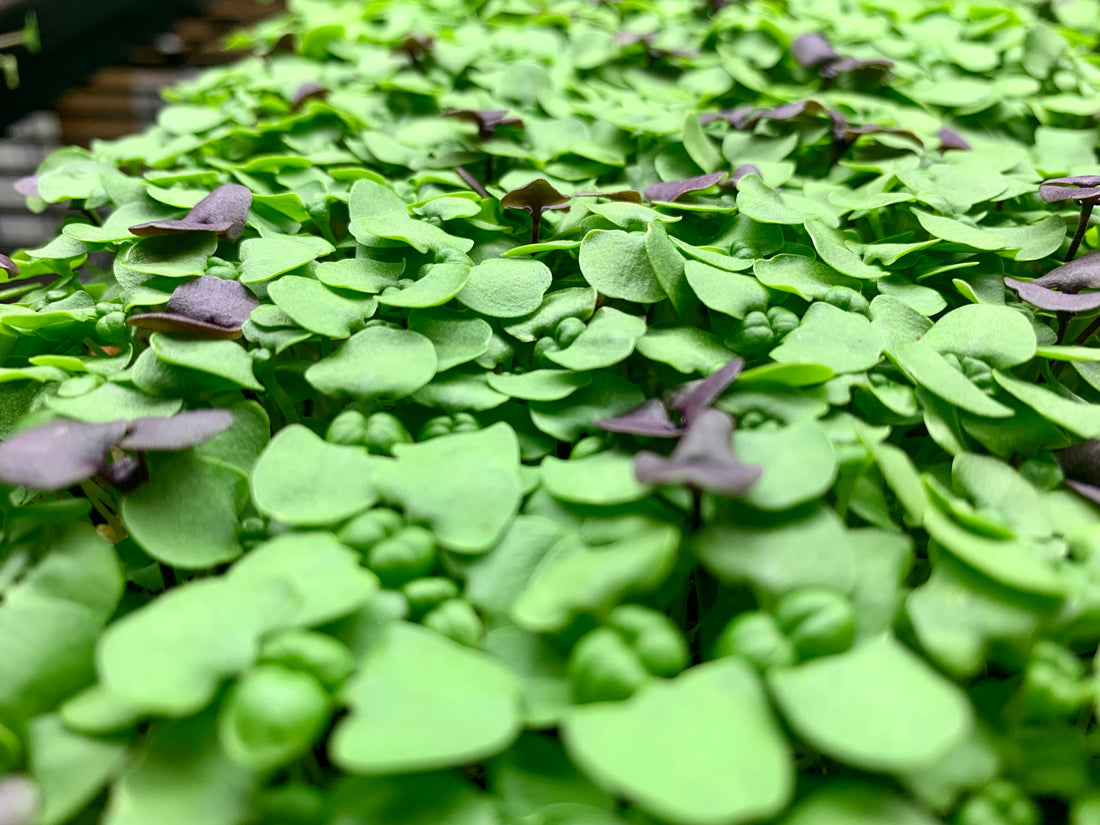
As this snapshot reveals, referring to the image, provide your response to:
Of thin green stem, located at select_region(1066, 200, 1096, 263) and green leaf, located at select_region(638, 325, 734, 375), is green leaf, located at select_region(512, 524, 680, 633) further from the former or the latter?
thin green stem, located at select_region(1066, 200, 1096, 263)

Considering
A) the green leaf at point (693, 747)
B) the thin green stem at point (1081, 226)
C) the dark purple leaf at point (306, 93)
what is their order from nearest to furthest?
the green leaf at point (693, 747) < the thin green stem at point (1081, 226) < the dark purple leaf at point (306, 93)

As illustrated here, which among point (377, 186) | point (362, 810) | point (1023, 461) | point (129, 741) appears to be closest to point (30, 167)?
point (377, 186)

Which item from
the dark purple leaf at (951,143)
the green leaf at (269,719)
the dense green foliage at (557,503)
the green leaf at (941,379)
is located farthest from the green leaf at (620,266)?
the dark purple leaf at (951,143)

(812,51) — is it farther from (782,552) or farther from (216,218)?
(782,552)

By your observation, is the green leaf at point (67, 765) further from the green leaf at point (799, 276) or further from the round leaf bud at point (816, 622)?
the green leaf at point (799, 276)

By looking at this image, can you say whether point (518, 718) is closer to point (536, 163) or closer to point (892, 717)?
point (892, 717)

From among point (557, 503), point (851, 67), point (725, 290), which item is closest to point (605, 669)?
point (557, 503)

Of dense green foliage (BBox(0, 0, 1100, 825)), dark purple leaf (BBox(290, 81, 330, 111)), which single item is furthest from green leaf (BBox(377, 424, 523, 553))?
dark purple leaf (BBox(290, 81, 330, 111))
